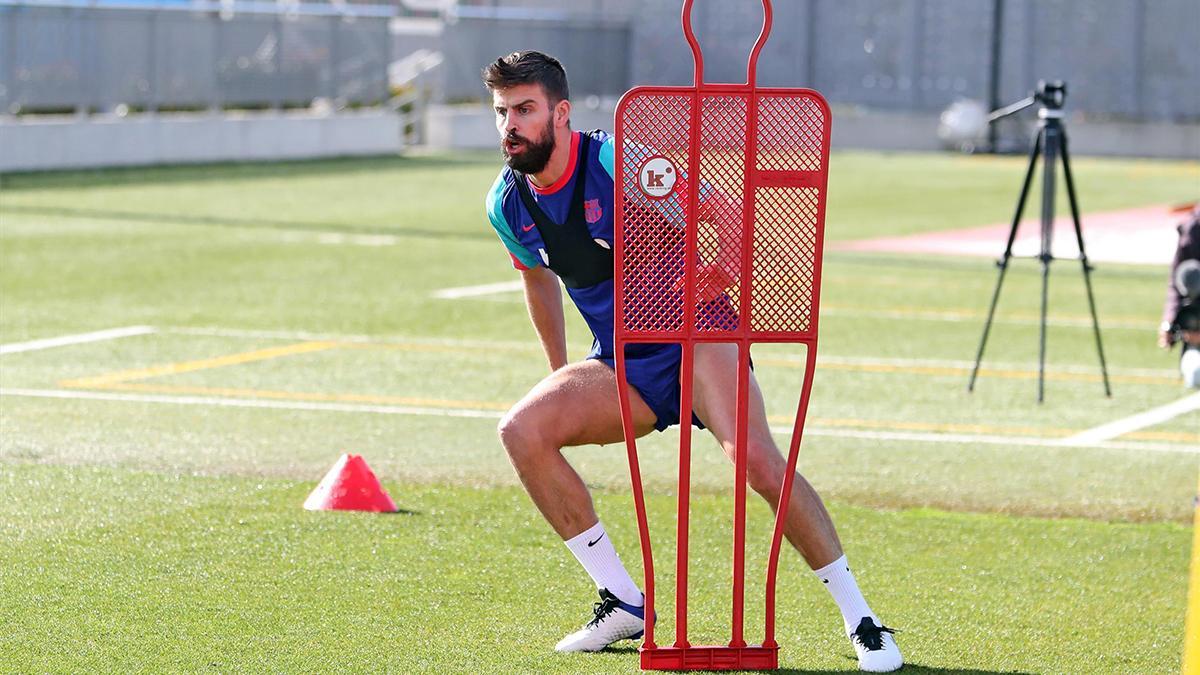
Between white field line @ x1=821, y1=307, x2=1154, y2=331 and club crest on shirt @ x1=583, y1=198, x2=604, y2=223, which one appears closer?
club crest on shirt @ x1=583, y1=198, x2=604, y2=223

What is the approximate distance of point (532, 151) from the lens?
592 centimetres

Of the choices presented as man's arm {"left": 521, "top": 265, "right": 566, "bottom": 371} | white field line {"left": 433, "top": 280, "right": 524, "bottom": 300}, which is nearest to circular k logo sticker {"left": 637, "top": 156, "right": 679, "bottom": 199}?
man's arm {"left": 521, "top": 265, "right": 566, "bottom": 371}

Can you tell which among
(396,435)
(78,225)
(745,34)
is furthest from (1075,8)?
(396,435)

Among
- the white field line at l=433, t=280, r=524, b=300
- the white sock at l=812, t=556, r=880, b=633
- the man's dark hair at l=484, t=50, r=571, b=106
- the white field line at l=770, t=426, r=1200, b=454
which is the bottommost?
the white field line at l=770, t=426, r=1200, b=454

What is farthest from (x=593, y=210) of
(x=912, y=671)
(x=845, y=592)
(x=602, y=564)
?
(x=912, y=671)

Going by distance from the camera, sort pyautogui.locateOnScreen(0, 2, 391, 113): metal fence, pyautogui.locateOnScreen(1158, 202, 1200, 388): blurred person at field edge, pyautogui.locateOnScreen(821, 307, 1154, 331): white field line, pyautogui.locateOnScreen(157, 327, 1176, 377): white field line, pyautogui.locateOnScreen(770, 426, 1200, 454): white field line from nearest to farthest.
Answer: pyautogui.locateOnScreen(1158, 202, 1200, 388): blurred person at field edge, pyautogui.locateOnScreen(770, 426, 1200, 454): white field line, pyautogui.locateOnScreen(157, 327, 1176, 377): white field line, pyautogui.locateOnScreen(821, 307, 1154, 331): white field line, pyautogui.locateOnScreen(0, 2, 391, 113): metal fence

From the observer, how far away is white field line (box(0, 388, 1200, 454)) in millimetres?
10164

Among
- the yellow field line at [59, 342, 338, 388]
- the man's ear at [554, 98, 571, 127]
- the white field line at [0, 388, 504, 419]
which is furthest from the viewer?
the yellow field line at [59, 342, 338, 388]

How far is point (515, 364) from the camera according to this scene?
494 inches

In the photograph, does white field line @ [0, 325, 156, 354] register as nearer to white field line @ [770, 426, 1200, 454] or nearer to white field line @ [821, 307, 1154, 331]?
white field line @ [770, 426, 1200, 454]

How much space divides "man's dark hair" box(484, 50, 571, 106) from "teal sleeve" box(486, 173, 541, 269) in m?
0.40

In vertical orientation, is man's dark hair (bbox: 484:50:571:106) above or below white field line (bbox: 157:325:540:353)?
above

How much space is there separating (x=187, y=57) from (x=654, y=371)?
96.8 ft

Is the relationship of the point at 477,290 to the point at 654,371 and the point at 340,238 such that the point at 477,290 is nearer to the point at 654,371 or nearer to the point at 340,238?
the point at 340,238
